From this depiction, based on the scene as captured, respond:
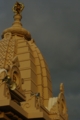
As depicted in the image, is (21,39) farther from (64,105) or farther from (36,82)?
(64,105)

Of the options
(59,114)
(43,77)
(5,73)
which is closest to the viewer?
(5,73)

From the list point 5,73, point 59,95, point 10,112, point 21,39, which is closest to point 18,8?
point 21,39

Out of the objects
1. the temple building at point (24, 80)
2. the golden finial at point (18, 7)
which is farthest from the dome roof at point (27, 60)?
the golden finial at point (18, 7)

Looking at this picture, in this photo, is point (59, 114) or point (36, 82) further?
point (36, 82)

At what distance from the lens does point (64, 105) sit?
32656mm

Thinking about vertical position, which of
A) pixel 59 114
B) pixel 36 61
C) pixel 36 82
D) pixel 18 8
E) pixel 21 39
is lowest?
pixel 59 114

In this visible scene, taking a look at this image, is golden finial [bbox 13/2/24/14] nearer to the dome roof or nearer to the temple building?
the temple building

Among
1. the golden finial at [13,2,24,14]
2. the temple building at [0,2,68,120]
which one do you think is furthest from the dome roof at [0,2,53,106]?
the golden finial at [13,2,24,14]

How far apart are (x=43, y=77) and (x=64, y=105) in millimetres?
3914

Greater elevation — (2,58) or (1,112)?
(2,58)

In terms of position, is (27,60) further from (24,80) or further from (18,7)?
(18,7)

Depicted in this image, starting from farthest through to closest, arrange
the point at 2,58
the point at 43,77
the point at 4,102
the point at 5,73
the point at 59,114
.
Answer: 1. the point at 43,77
2. the point at 2,58
3. the point at 59,114
4. the point at 5,73
5. the point at 4,102

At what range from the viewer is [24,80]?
29.6 metres

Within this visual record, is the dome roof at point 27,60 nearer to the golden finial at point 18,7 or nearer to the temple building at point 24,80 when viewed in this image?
the temple building at point 24,80
